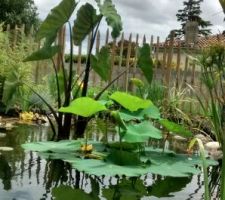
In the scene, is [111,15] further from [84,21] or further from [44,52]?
[44,52]

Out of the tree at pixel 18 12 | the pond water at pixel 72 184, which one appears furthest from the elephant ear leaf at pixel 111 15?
the tree at pixel 18 12

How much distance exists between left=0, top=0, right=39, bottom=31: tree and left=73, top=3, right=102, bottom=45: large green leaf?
23.6m

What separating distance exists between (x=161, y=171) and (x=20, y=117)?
4777 millimetres

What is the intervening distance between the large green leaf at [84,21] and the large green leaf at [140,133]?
2.57 meters

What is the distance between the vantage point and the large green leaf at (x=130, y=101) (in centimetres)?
334

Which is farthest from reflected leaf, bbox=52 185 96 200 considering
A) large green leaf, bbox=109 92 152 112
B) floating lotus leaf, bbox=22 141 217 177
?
large green leaf, bbox=109 92 152 112

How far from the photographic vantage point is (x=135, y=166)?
305 cm

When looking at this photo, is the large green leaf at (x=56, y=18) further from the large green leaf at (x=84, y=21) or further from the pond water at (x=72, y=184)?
the pond water at (x=72, y=184)

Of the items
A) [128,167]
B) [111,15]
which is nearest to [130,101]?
[128,167]

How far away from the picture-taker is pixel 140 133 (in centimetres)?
327

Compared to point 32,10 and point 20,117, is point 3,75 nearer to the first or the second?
point 20,117

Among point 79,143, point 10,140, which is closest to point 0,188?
point 79,143

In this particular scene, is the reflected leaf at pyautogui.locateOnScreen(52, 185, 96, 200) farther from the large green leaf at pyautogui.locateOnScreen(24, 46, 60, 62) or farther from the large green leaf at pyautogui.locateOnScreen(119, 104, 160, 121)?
the large green leaf at pyautogui.locateOnScreen(24, 46, 60, 62)

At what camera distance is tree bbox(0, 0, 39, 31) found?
97.0 feet
